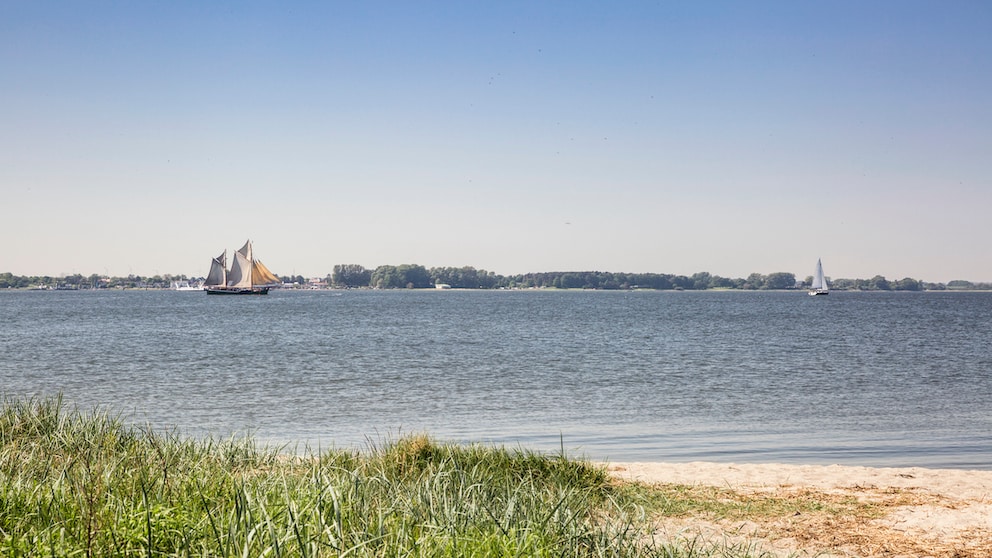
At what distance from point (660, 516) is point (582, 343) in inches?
1687

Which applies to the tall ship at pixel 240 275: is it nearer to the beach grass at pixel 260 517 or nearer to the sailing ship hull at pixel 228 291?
the sailing ship hull at pixel 228 291

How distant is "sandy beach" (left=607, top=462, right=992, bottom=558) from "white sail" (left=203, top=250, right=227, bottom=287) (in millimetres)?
140621

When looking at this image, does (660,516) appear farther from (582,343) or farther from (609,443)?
(582,343)

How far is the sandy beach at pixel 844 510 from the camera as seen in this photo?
28.7 ft

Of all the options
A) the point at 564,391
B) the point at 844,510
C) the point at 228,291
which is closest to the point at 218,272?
the point at 228,291

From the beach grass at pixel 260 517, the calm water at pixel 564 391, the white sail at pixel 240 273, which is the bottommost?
the calm water at pixel 564 391

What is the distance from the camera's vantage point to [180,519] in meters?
5.25

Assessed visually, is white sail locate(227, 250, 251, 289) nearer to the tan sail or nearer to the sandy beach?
the tan sail

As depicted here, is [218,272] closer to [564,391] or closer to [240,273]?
[240,273]

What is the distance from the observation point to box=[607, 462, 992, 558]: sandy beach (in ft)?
28.7

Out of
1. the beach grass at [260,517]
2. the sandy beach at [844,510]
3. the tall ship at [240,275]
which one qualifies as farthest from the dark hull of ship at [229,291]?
the beach grass at [260,517]

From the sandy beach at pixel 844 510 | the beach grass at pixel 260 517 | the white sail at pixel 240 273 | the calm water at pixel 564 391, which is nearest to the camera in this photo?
the beach grass at pixel 260 517

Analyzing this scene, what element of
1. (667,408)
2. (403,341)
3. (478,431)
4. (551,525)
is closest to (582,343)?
(403,341)

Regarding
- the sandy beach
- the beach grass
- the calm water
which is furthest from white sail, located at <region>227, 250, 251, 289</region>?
the beach grass
